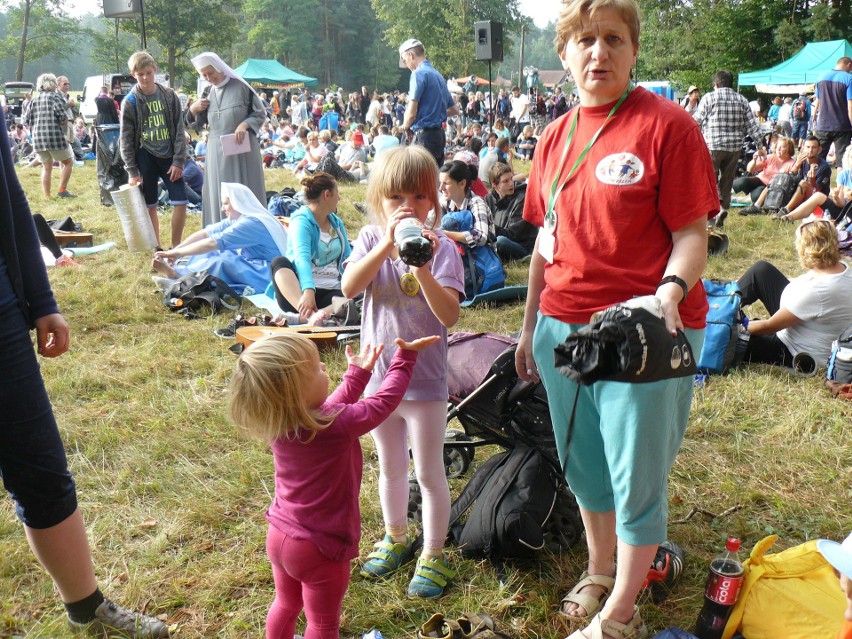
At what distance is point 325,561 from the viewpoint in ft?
6.55

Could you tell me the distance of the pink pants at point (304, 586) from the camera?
1.98 m

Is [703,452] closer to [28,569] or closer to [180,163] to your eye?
[28,569]

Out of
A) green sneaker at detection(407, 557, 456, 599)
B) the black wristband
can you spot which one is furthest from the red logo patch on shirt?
green sneaker at detection(407, 557, 456, 599)

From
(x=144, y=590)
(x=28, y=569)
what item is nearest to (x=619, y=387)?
(x=144, y=590)

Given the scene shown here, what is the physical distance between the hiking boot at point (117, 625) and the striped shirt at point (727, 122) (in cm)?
824

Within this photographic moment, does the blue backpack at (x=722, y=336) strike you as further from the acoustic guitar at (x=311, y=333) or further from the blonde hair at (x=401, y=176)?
the blonde hair at (x=401, y=176)

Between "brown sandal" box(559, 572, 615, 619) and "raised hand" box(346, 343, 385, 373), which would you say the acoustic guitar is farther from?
"brown sandal" box(559, 572, 615, 619)

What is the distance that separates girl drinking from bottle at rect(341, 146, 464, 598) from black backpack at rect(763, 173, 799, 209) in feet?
26.1

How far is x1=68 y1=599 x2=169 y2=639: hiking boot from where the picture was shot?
2.27 metres

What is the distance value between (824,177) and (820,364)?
5.71 metres

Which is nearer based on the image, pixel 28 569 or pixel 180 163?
pixel 28 569

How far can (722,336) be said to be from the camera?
14.5ft

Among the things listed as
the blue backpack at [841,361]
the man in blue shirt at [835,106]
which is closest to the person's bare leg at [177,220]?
the blue backpack at [841,361]

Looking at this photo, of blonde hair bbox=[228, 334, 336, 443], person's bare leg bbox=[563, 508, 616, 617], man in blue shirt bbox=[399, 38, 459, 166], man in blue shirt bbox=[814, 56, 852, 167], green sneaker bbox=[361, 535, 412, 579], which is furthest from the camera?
man in blue shirt bbox=[814, 56, 852, 167]
